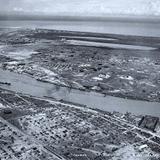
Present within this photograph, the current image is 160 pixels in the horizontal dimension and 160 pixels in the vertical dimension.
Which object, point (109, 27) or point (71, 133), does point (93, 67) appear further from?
point (109, 27)

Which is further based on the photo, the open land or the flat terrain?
the flat terrain

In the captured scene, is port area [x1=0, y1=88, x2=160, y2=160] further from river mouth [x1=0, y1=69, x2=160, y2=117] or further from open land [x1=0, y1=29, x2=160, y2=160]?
river mouth [x1=0, y1=69, x2=160, y2=117]

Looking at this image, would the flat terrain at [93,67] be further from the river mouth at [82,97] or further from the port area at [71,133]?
the port area at [71,133]

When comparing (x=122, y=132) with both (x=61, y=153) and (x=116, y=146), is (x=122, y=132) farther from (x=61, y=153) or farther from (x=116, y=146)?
(x=61, y=153)

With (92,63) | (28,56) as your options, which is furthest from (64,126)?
(28,56)

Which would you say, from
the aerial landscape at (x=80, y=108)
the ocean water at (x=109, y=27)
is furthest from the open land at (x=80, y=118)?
the ocean water at (x=109, y=27)

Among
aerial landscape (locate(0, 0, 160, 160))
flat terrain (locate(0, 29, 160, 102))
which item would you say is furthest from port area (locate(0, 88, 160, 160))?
flat terrain (locate(0, 29, 160, 102))
